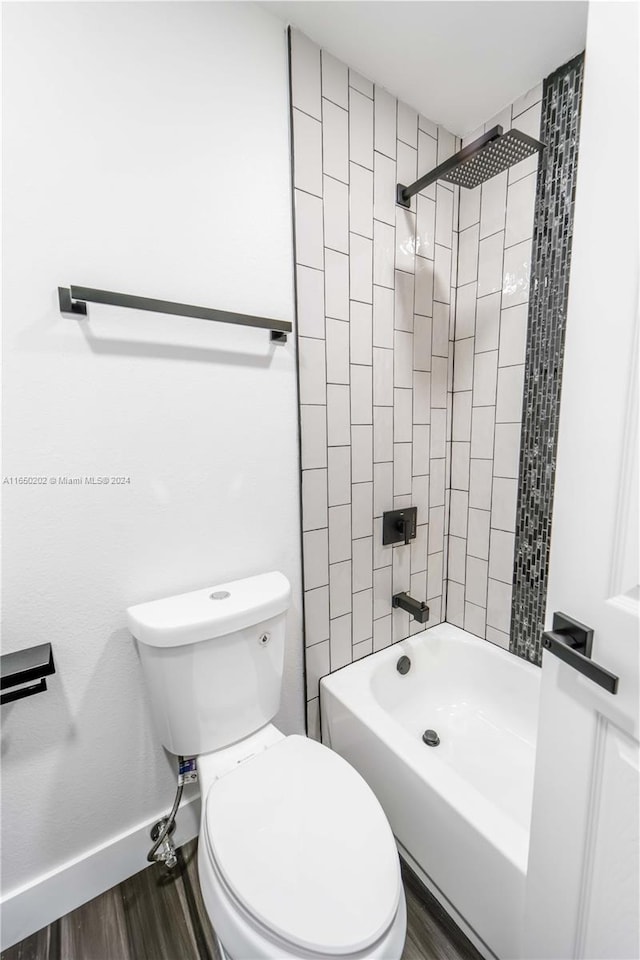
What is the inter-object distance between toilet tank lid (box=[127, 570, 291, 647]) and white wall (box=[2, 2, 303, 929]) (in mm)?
75

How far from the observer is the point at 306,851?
0.80m

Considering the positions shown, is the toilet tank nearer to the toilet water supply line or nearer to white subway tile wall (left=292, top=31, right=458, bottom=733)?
the toilet water supply line

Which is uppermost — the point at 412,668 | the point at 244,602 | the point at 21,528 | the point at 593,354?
the point at 593,354

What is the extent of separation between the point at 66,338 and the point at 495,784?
5.90 feet

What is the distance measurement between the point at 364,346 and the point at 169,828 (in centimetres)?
150

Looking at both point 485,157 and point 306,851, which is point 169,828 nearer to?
point 306,851

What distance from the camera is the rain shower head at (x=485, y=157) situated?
1070 mm

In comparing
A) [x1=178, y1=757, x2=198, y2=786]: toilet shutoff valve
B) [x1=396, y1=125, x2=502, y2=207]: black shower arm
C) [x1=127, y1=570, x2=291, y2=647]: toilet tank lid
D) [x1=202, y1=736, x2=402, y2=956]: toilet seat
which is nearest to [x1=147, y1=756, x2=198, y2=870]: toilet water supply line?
[x1=178, y1=757, x2=198, y2=786]: toilet shutoff valve

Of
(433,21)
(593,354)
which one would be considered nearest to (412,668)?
(593,354)

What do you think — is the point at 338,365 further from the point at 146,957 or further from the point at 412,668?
the point at 146,957

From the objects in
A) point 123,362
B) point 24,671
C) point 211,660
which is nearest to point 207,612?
point 211,660

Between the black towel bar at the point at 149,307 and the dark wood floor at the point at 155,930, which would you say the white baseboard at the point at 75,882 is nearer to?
the dark wood floor at the point at 155,930

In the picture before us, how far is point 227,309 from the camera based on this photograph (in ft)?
3.76

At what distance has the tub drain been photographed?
4.92ft
